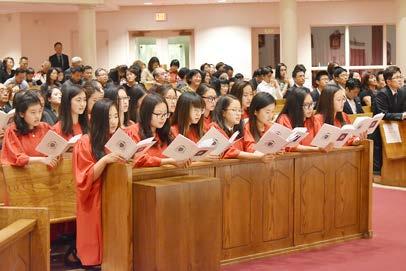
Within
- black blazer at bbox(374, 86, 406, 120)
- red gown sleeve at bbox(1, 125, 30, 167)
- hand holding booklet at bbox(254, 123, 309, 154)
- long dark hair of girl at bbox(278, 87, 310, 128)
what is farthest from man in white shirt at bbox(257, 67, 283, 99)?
red gown sleeve at bbox(1, 125, 30, 167)

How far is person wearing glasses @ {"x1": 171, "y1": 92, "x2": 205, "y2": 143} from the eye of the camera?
5.59 metres

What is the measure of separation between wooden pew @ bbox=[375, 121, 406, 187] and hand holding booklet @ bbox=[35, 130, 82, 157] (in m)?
4.71

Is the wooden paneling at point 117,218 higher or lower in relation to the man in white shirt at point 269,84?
lower

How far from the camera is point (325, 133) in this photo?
229 inches

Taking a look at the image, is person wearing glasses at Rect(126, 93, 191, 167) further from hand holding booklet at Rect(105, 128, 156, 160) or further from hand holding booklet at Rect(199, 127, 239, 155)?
hand holding booklet at Rect(105, 128, 156, 160)

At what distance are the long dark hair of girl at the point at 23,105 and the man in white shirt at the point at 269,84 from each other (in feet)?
19.2

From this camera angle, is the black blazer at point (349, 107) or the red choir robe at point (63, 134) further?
the black blazer at point (349, 107)

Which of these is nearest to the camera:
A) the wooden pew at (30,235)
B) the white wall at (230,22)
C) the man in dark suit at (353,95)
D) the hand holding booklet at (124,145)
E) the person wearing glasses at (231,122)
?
the wooden pew at (30,235)

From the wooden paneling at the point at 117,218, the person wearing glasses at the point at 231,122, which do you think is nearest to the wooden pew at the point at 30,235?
the wooden paneling at the point at 117,218

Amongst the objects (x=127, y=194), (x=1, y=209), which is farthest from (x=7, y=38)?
(x=1, y=209)

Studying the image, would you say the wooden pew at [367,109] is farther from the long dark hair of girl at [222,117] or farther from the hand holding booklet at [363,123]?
the long dark hair of girl at [222,117]

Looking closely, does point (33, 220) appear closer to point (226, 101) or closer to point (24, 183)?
point (24, 183)

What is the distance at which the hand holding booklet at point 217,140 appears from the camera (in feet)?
17.0

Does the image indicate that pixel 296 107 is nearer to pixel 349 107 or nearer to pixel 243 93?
pixel 243 93
